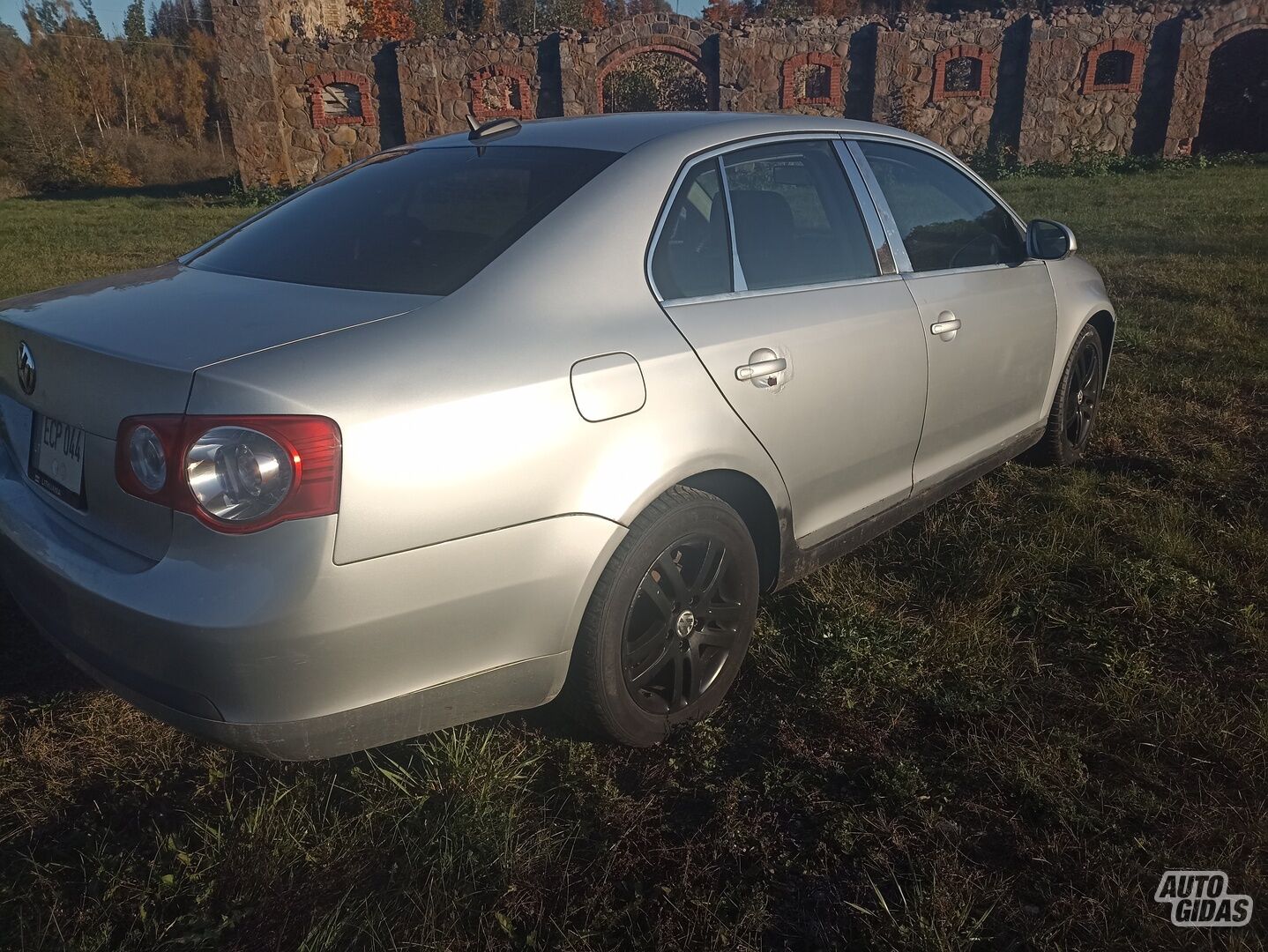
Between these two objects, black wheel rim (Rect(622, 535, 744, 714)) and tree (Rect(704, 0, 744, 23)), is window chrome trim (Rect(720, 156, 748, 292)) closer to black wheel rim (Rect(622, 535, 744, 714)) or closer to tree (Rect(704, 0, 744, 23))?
black wheel rim (Rect(622, 535, 744, 714))

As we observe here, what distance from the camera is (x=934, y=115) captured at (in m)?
19.5

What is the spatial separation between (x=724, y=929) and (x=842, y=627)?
1165 millimetres

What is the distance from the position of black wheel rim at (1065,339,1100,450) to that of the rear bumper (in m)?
2.85

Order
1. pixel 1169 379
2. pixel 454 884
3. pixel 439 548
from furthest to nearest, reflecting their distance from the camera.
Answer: pixel 1169 379 < pixel 454 884 < pixel 439 548

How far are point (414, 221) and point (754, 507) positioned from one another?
3.87ft

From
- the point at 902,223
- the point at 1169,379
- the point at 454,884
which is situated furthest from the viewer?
the point at 1169,379

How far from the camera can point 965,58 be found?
63.3 ft

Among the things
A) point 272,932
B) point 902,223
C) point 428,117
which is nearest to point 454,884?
point 272,932

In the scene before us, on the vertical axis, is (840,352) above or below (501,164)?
below

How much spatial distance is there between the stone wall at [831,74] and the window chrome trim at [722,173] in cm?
1728

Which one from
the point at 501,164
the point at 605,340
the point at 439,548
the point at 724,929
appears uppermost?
the point at 501,164

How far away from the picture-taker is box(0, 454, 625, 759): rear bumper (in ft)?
5.38

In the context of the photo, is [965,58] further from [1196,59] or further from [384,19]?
[384,19]

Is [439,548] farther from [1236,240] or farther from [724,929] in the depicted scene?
[1236,240]
